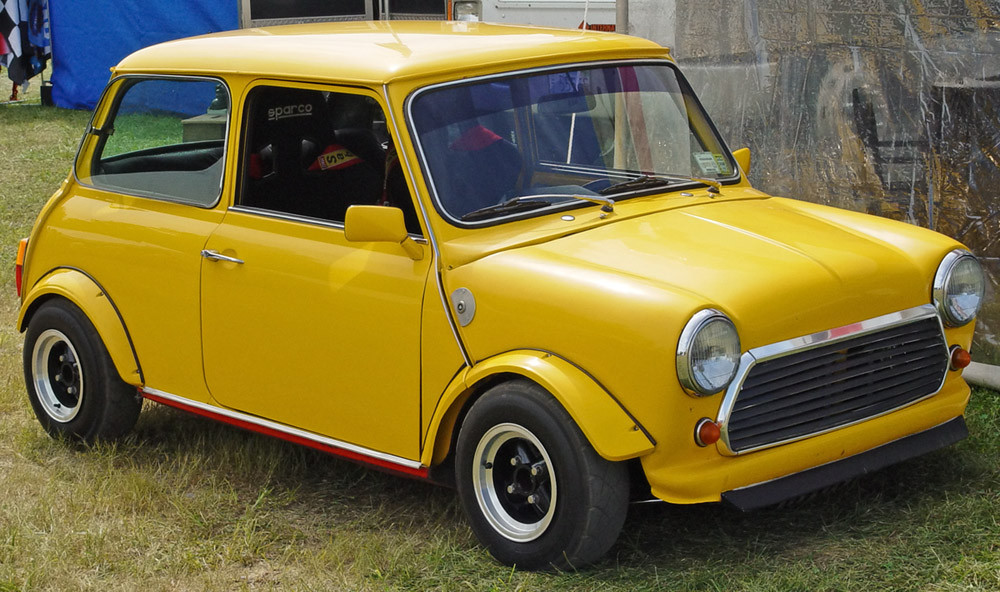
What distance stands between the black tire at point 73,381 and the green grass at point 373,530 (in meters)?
→ 0.11

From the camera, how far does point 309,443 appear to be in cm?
457

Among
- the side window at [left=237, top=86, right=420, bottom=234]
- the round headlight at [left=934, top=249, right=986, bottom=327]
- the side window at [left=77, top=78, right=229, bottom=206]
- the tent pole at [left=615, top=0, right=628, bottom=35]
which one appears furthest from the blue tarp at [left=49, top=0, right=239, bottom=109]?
the round headlight at [left=934, top=249, right=986, bottom=327]

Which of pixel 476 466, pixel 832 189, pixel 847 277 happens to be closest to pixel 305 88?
pixel 476 466

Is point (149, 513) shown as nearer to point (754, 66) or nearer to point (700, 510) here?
point (700, 510)

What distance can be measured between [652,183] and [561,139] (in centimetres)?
42

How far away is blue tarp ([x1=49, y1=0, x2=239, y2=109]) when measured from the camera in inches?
583

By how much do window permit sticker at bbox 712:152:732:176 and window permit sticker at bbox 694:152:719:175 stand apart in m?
0.01

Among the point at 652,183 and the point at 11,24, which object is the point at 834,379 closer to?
the point at 652,183

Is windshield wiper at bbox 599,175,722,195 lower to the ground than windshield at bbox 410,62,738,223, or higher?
lower

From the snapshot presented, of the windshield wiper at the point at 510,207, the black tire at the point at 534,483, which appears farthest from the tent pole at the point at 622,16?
the black tire at the point at 534,483

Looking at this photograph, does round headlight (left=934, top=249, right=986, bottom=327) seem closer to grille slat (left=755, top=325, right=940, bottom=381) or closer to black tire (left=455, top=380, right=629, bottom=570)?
grille slat (left=755, top=325, right=940, bottom=381)

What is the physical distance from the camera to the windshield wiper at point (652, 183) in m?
4.52

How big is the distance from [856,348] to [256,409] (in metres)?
2.24

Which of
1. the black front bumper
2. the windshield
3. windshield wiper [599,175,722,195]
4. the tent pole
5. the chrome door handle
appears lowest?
the black front bumper
